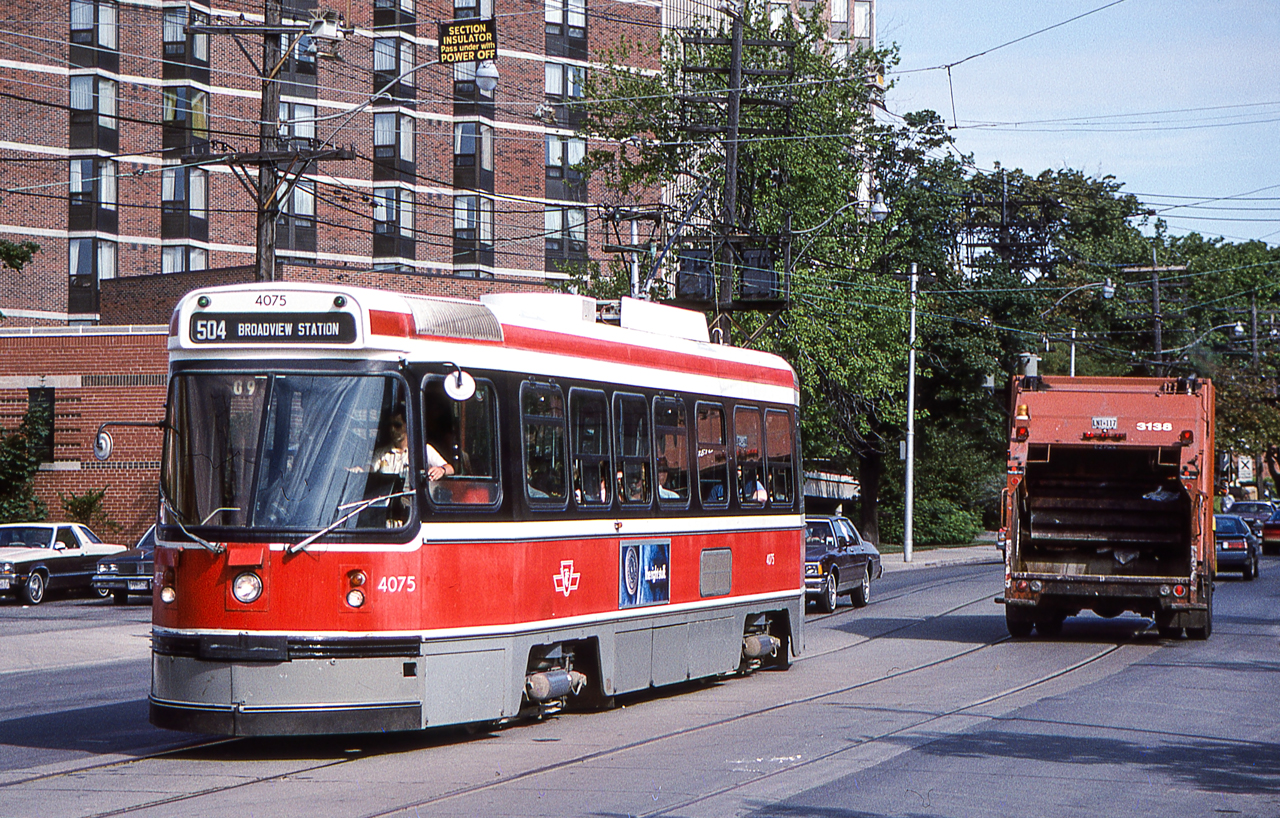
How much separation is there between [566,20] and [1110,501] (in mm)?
40381

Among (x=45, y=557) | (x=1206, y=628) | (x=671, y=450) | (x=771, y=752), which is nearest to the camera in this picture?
(x=771, y=752)

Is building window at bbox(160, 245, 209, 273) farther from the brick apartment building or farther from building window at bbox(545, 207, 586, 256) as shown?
building window at bbox(545, 207, 586, 256)

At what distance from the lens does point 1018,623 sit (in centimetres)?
2062

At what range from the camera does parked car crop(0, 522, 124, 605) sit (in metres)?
29.7

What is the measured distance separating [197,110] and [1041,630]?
38.3m

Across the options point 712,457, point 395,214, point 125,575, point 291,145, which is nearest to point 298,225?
point 395,214

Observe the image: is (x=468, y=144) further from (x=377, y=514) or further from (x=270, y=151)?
(x=377, y=514)

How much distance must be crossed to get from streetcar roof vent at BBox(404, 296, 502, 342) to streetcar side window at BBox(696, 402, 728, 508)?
3.51m

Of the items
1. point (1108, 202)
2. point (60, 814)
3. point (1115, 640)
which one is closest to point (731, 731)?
point (60, 814)

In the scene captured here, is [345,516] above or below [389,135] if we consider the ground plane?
below

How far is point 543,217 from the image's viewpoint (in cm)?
5706

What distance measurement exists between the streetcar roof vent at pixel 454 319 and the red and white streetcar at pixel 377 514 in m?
0.02

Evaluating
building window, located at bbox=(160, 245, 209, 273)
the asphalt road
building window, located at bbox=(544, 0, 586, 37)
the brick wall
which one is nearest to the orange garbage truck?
the asphalt road

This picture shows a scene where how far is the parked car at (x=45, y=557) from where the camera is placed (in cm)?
2973
